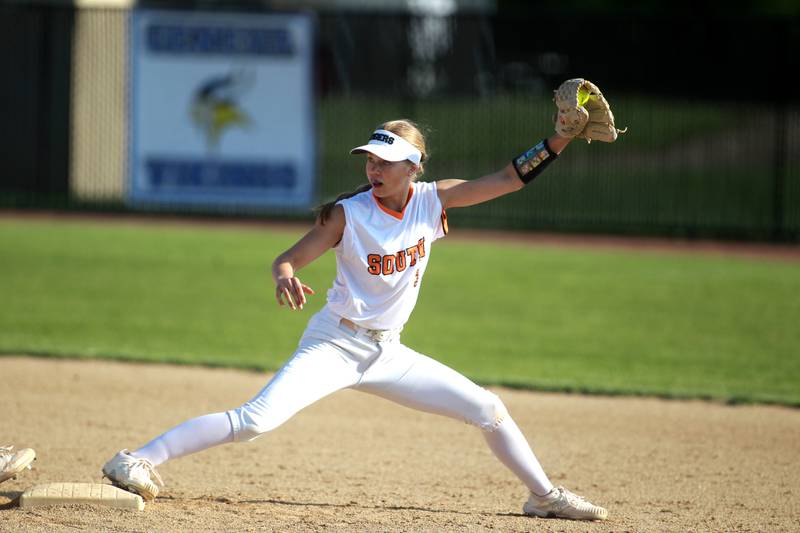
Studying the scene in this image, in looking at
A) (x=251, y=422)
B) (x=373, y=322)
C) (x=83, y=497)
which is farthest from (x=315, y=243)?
(x=83, y=497)

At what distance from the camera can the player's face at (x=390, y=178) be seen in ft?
16.5

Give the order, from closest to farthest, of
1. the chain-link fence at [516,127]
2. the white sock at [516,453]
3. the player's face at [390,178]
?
the player's face at [390,178], the white sock at [516,453], the chain-link fence at [516,127]

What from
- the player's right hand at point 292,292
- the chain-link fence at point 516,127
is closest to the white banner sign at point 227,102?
the chain-link fence at point 516,127

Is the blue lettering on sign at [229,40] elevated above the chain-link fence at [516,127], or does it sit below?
above

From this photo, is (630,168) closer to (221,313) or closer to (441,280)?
(441,280)

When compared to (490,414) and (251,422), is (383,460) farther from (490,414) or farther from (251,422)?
(251,422)

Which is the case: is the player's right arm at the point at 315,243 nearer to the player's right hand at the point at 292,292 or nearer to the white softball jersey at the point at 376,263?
the white softball jersey at the point at 376,263

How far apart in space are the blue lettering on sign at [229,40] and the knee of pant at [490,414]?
44.3ft

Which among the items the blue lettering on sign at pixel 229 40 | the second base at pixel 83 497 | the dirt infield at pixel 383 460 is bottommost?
the dirt infield at pixel 383 460

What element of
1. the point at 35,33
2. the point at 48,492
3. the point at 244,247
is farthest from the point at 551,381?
the point at 35,33

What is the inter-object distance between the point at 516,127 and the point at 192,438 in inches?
540

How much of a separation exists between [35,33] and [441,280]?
9.80 m

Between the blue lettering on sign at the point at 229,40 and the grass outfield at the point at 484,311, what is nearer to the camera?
the grass outfield at the point at 484,311

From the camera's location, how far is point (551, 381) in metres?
9.12
